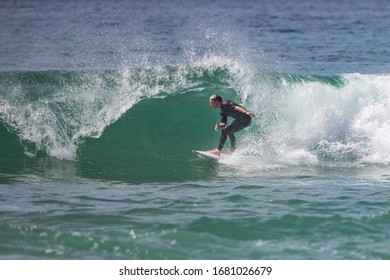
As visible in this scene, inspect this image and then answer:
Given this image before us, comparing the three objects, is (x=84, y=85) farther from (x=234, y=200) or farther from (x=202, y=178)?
(x=234, y=200)

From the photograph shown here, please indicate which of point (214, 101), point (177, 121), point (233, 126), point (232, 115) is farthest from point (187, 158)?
point (177, 121)

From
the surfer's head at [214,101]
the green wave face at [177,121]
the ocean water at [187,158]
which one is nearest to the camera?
the ocean water at [187,158]

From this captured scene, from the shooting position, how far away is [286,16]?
52.6 meters

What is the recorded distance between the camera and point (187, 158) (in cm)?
1549

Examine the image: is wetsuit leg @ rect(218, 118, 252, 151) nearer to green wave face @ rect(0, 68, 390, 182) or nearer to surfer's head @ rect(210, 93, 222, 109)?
green wave face @ rect(0, 68, 390, 182)

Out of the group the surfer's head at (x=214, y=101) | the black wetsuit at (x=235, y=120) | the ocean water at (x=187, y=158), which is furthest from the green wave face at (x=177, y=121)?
the surfer's head at (x=214, y=101)

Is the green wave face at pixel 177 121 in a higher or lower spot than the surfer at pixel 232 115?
lower

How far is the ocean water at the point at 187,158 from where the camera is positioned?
9.12 m

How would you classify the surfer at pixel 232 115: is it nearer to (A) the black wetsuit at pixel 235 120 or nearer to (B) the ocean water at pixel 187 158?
(A) the black wetsuit at pixel 235 120

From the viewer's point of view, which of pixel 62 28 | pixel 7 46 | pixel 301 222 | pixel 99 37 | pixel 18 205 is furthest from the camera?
pixel 62 28

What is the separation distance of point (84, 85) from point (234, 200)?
8289 mm

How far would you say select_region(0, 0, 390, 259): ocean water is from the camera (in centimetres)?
912

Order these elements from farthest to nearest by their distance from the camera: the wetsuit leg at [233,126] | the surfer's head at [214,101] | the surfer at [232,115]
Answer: the wetsuit leg at [233,126], the surfer at [232,115], the surfer's head at [214,101]

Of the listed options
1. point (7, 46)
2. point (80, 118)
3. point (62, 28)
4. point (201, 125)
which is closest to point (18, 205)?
point (80, 118)
